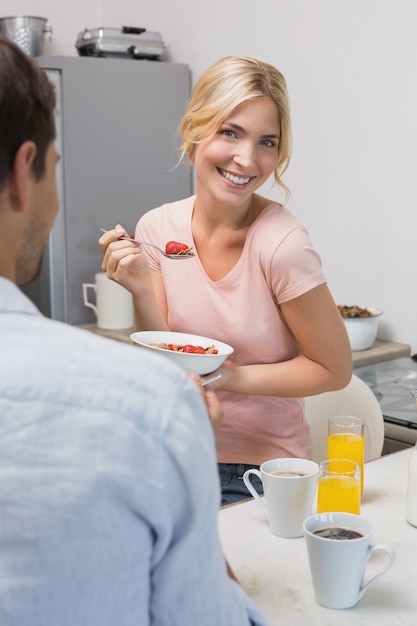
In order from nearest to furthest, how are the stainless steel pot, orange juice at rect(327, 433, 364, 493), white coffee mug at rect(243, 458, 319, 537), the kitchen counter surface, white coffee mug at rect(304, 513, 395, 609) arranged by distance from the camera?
white coffee mug at rect(304, 513, 395, 609) < white coffee mug at rect(243, 458, 319, 537) < orange juice at rect(327, 433, 364, 493) < the kitchen counter surface < the stainless steel pot

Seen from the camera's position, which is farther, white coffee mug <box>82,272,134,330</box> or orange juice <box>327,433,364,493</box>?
white coffee mug <box>82,272,134,330</box>

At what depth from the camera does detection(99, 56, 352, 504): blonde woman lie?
1525 mm

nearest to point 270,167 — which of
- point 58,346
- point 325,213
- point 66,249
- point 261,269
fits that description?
point 261,269

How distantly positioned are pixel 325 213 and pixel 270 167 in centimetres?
131

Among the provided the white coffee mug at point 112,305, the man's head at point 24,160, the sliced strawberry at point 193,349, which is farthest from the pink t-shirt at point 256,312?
the white coffee mug at point 112,305

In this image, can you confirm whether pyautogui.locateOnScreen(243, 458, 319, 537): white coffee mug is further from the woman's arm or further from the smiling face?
the smiling face

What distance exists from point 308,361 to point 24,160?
38.2 inches

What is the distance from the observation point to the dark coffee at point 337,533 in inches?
39.3

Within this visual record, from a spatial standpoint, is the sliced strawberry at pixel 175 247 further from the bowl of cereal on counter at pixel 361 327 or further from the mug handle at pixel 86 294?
the mug handle at pixel 86 294

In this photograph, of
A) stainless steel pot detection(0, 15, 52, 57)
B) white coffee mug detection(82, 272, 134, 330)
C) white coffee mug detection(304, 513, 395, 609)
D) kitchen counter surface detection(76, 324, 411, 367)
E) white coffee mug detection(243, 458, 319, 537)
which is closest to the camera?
white coffee mug detection(304, 513, 395, 609)

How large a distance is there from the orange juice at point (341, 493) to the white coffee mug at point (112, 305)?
1933mm

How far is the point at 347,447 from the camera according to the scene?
132cm

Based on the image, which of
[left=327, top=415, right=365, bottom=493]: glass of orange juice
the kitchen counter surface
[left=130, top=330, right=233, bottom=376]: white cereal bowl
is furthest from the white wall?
[left=327, top=415, right=365, bottom=493]: glass of orange juice

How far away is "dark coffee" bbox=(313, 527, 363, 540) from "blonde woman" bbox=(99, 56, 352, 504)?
50 centimetres
